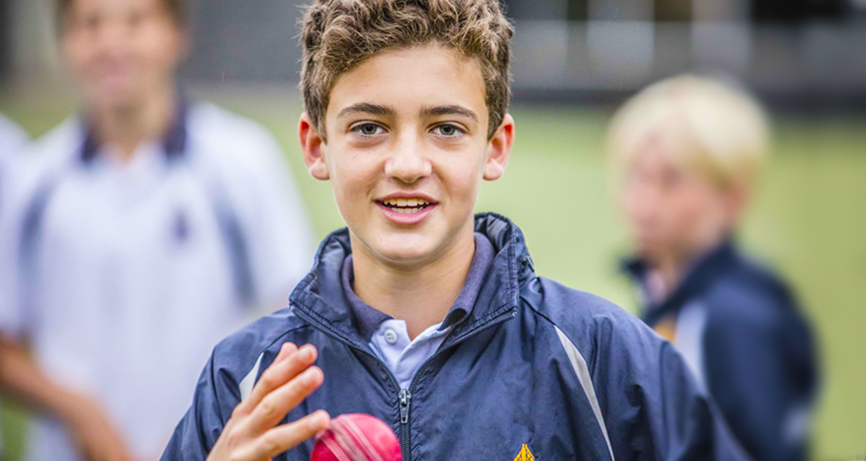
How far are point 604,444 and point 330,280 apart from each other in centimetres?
60

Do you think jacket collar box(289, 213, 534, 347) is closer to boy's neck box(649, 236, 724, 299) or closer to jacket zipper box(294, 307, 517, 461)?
jacket zipper box(294, 307, 517, 461)

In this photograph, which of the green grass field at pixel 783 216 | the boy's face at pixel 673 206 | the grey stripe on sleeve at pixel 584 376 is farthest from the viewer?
the green grass field at pixel 783 216

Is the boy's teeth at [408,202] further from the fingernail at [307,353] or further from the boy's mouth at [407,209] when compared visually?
the fingernail at [307,353]

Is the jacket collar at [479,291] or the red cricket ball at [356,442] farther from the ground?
the jacket collar at [479,291]

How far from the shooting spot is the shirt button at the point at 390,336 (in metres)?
1.81

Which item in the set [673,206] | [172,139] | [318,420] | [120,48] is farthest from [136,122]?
[318,420]

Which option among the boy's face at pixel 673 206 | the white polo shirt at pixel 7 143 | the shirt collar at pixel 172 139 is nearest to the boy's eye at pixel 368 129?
the boy's face at pixel 673 206

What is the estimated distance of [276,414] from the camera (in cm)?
158

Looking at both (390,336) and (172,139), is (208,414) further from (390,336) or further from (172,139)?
(172,139)

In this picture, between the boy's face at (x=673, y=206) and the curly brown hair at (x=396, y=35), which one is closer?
the curly brown hair at (x=396, y=35)

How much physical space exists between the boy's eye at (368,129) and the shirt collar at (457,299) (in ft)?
1.00

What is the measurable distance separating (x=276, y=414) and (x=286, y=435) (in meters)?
0.04

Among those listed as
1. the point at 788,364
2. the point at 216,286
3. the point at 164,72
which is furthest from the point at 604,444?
the point at 164,72

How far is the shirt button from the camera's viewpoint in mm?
1814
